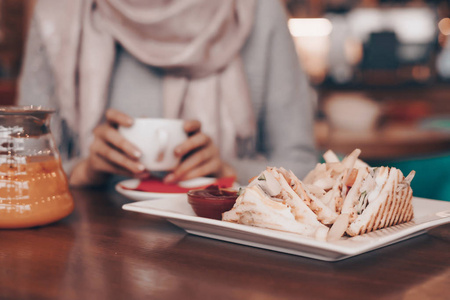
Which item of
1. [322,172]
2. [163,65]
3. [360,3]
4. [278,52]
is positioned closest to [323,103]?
[360,3]

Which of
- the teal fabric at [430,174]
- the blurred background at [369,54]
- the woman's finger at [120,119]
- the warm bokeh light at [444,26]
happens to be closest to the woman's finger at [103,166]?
the woman's finger at [120,119]

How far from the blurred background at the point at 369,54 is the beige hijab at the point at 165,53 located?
2.68 m

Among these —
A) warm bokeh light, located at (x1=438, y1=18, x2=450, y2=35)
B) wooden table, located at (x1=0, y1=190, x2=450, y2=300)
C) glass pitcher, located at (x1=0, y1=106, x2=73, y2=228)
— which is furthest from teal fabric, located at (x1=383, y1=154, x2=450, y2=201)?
warm bokeh light, located at (x1=438, y1=18, x2=450, y2=35)

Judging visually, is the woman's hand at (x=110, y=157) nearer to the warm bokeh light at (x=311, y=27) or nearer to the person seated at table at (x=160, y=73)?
the person seated at table at (x=160, y=73)

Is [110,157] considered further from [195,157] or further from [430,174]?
[430,174]

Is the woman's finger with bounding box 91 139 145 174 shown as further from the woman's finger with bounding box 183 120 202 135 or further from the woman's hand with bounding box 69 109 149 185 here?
the woman's finger with bounding box 183 120 202 135

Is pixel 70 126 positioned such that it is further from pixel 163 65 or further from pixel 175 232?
pixel 175 232

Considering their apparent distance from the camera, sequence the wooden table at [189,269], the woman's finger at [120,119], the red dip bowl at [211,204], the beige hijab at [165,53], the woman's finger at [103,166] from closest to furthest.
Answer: the wooden table at [189,269]
the red dip bowl at [211,204]
the woman's finger at [120,119]
the woman's finger at [103,166]
the beige hijab at [165,53]

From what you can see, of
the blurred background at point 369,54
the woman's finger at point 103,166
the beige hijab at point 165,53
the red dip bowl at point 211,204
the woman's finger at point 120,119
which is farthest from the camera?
the blurred background at point 369,54

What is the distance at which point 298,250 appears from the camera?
1.71 feet

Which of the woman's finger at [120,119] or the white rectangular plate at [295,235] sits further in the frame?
the woman's finger at [120,119]

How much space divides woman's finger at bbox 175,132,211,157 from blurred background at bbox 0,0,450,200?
320 cm

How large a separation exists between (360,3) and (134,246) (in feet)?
14.2

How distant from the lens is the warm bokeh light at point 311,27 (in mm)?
4520
